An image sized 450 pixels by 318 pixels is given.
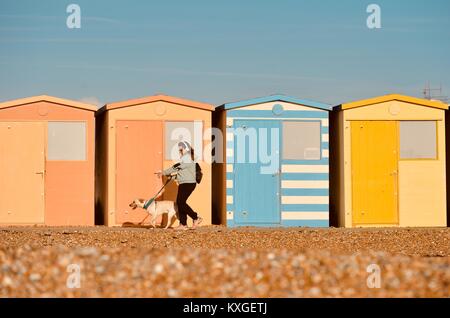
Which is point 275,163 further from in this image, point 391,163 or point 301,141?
point 391,163

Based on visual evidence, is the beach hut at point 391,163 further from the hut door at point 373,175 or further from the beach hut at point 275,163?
the beach hut at point 275,163

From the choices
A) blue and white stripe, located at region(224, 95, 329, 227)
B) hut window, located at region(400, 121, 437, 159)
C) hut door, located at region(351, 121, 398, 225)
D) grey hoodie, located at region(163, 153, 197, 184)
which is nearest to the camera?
grey hoodie, located at region(163, 153, 197, 184)

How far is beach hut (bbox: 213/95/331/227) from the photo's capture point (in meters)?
15.6

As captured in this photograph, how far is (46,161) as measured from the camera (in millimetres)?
15664

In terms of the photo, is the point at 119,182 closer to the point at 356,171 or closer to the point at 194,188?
the point at 194,188

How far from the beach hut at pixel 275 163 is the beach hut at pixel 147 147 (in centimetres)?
42

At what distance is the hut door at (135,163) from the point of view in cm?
1556

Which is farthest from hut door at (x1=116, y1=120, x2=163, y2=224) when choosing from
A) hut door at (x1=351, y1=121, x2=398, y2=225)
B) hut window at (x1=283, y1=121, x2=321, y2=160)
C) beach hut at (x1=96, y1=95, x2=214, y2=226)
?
hut door at (x1=351, y1=121, x2=398, y2=225)

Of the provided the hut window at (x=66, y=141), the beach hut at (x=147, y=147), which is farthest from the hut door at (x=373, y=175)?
the hut window at (x=66, y=141)

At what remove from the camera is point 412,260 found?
8.66 m

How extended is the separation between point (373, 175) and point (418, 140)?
42.2 inches

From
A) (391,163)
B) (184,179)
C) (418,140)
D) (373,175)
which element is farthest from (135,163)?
(418,140)

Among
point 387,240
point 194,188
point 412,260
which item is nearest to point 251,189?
point 194,188

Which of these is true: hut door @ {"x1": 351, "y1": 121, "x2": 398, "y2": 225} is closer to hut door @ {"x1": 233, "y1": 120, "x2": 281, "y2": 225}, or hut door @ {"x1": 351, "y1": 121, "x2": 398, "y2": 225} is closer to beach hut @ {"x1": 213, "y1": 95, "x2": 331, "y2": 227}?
beach hut @ {"x1": 213, "y1": 95, "x2": 331, "y2": 227}
